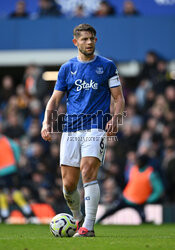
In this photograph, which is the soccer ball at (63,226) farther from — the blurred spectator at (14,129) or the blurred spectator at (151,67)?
the blurred spectator at (151,67)

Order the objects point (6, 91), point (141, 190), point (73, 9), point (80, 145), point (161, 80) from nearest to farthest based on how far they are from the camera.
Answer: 1. point (80, 145)
2. point (141, 190)
3. point (161, 80)
4. point (6, 91)
5. point (73, 9)

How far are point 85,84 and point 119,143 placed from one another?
7.35 metres

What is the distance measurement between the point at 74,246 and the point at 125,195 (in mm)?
7569

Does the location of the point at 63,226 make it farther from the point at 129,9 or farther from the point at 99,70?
the point at 129,9

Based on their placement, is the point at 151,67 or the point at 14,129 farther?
the point at 14,129

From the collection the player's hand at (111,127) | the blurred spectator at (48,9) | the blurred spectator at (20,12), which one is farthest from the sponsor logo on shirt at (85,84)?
the blurred spectator at (20,12)

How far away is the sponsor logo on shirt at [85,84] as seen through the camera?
7.69 meters

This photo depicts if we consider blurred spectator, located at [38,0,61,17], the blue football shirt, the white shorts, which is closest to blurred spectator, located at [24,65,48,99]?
blurred spectator, located at [38,0,61,17]

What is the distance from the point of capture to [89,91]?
302 inches

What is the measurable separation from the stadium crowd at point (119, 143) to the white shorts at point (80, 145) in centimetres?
592

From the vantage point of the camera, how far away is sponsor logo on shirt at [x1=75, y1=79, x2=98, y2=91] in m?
7.69

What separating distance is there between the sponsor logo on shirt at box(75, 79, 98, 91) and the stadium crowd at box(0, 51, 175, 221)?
5.98 m

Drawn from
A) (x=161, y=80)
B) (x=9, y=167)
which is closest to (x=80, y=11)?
(x=161, y=80)

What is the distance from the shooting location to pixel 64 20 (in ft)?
61.1
